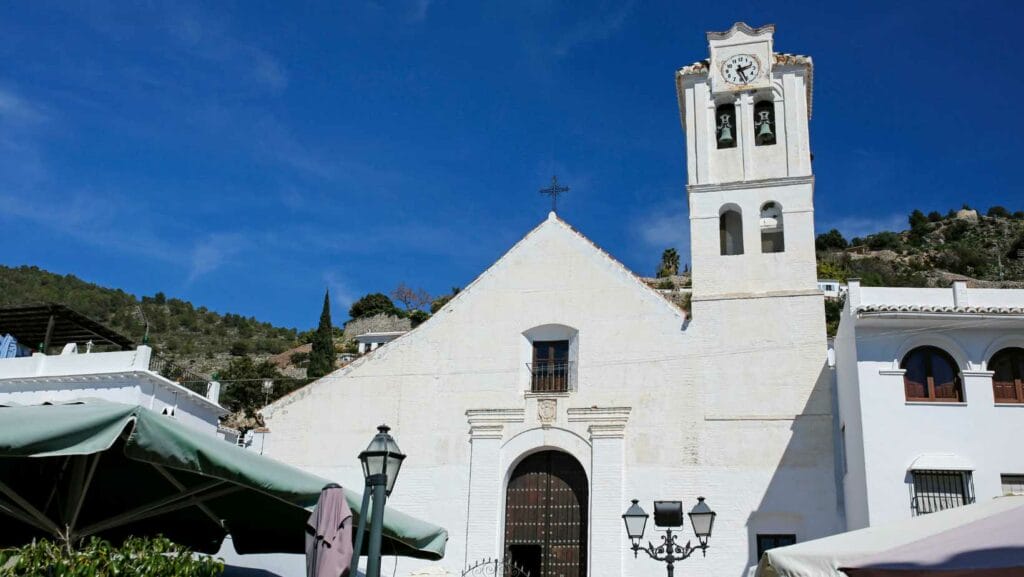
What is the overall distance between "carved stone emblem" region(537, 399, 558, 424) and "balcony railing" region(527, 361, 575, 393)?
12.4 inches

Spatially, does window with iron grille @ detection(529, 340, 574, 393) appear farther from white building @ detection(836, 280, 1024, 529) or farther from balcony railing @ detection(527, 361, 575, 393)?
white building @ detection(836, 280, 1024, 529)

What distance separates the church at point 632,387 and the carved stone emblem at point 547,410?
0.05 m

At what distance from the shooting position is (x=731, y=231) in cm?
2272

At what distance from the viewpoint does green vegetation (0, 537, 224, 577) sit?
6.21 metres

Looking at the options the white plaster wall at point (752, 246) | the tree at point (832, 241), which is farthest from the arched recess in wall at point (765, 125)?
the tree at point (832, 241)

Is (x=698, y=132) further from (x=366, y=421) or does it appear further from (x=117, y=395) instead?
(x=117, y=395)

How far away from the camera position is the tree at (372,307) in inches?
3172

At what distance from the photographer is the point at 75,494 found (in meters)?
7.71

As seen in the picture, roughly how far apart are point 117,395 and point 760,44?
1903cm

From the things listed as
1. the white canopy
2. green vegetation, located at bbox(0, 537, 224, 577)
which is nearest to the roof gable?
the white canopy

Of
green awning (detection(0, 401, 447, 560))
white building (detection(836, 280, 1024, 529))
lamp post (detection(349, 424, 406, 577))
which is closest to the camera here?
green awning (detection(0, 401, 447, 560))

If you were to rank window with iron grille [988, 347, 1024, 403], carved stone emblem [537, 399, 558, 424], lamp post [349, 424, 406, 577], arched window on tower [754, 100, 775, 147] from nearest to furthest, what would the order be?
lamp post [349, 424, 406, 577] < window with iron grille [988, 347, 1024, 403] < carved stone emblem [537, 399, 558, 424] < arched window on tower [754, 100, 775, 147]

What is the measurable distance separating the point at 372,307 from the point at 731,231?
6159cm

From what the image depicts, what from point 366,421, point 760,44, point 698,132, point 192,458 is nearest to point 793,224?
point 698,132
